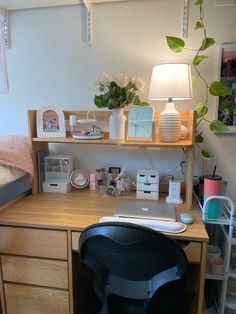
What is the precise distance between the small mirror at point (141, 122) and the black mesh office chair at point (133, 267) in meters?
0.70

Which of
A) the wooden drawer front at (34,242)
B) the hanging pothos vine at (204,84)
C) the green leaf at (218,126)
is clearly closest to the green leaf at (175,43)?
the hanging pothos vine at (204,84)

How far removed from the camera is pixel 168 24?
1.55 metres

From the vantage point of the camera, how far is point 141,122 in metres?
1.42

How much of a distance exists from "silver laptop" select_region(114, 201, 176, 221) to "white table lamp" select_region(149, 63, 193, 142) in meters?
0.38

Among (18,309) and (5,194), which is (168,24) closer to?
(5,194)

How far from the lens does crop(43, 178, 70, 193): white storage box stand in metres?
1.64

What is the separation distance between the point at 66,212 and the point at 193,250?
0.67 m

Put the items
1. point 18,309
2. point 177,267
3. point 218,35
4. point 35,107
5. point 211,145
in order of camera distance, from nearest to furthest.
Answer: point 177,267 → point 18,309 → point 218,35 → point 211,145 → point 35,107

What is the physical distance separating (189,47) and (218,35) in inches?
7.2

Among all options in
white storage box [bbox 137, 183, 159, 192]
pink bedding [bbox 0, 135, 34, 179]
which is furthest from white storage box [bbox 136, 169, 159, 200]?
pink bedding [bbox 0, 135, 34, 179]

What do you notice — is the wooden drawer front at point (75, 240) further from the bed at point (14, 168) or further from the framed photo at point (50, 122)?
the framed photo at point (50, 122)

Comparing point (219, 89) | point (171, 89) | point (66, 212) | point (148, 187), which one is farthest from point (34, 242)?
point (219, 89)

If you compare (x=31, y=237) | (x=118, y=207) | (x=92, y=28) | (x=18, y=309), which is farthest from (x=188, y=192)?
(x=92, y=28)

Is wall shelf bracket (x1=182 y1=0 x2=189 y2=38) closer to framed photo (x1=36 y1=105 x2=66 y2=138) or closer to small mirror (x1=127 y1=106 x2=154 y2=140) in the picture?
small mirror (x1=127 y1=106 x2=154 y2=140)
